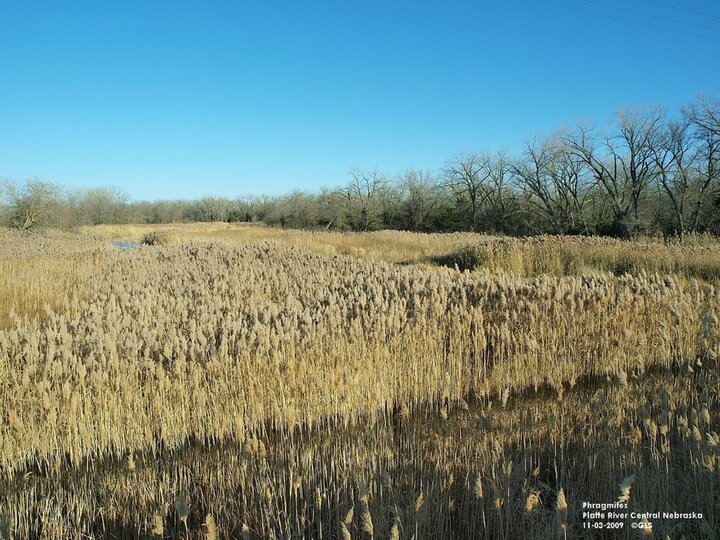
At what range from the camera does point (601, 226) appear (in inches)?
1346

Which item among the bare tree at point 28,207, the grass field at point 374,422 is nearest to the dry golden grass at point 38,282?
the grass field at point 374,422

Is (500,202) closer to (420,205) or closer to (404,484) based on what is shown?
(420,205)

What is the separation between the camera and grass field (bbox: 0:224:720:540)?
232cm

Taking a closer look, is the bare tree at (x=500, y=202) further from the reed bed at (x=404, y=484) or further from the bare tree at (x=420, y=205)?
the reed bed at (x=404, y=484)

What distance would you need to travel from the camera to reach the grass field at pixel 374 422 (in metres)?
2.32

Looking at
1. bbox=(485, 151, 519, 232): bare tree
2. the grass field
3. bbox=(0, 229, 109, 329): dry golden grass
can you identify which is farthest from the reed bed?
bbox=(485, 151, 519, 232): bare tree

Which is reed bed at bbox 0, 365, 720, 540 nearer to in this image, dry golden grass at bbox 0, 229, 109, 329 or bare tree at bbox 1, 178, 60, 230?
dry golden grass at bbox 0, 229, 109, 329

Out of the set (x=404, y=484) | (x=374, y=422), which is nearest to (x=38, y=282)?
(x=374, y=422)

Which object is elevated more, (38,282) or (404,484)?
(38,282)

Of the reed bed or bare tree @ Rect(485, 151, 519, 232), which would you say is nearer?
the reed bed

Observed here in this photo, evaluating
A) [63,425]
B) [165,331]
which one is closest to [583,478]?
[63,425]

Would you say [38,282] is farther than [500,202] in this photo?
No

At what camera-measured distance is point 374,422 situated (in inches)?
131

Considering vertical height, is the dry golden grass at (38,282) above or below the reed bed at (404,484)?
above
